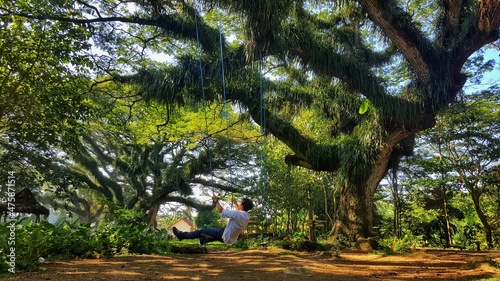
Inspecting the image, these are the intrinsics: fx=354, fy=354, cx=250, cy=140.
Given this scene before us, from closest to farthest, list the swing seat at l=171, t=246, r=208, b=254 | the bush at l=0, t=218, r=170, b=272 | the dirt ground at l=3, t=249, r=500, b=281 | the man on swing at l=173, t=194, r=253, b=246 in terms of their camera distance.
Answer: the dirt ground at l=3, t=249, r=500, b=281
the bush at l=0, t=218, r=170, b=272
the man on swing at l=173, t=194, r=253, b=246
the swing seat at l=171, t=246, r=208, b=254

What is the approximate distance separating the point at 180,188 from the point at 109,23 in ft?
31.3

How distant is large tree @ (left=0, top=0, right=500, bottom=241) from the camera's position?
6.61 metres

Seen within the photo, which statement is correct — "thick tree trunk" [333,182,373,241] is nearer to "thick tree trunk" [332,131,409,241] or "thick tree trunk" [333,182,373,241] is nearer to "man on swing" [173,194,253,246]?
"thick tree trunk" [332,131,409,241]

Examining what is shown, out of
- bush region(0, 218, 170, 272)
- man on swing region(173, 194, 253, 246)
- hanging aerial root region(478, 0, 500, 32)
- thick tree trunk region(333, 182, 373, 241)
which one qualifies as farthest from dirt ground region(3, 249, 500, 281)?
hanging aerial root region(478, 0, 500, 32)

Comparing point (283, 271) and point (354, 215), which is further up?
point (354, 215)

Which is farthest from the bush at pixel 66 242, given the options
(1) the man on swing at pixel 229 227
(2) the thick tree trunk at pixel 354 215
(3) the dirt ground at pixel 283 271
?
(2) the thick tree trunk at pixel 354 215

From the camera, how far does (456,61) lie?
23.7 ft

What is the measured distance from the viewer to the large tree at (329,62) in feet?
21.7

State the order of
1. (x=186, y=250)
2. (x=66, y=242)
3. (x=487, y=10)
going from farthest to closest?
(x=186, y=250) → (x=66, y=242) → (x=487, y=10)

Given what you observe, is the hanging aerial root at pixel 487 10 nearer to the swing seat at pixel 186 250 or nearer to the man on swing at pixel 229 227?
the man on swing at pixel 229 227

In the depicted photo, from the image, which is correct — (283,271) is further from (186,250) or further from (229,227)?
(186,250)

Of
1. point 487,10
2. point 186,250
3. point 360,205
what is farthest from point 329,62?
point 186,250

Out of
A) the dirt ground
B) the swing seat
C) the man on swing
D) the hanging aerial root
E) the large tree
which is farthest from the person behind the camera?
the swing seat

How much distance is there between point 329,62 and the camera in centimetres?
700
